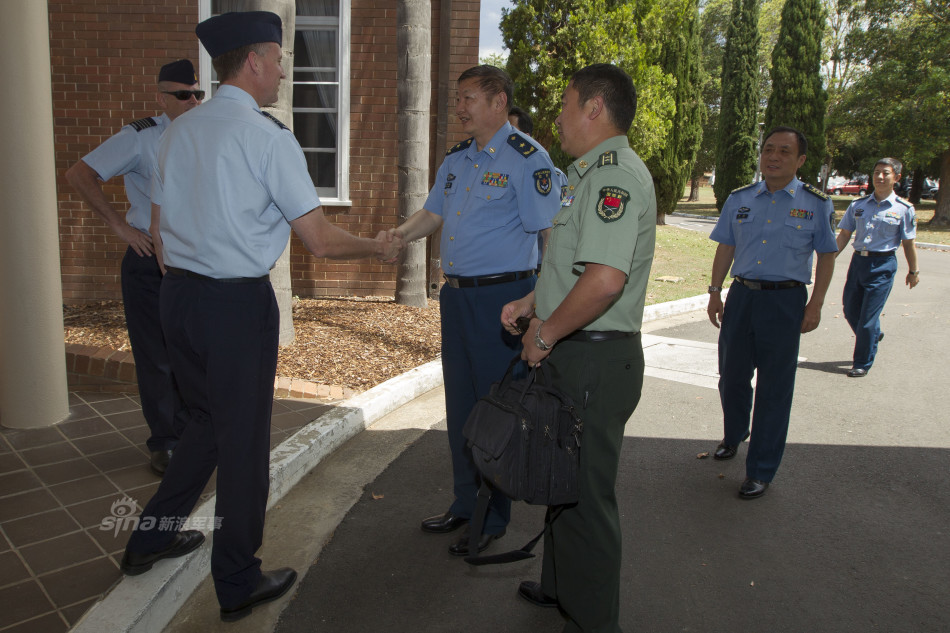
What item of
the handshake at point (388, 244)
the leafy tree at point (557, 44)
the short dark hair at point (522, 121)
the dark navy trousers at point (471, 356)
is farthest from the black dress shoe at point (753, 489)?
the leafy tree at point (557, 44)

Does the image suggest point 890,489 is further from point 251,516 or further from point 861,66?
point 861,66

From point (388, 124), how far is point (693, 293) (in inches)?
225

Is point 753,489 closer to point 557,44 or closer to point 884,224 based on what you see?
point 884,224

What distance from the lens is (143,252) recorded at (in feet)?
13.8

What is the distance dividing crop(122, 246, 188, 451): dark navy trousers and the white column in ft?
2.45

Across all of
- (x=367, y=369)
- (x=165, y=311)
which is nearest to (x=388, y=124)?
(x=367, y=369)

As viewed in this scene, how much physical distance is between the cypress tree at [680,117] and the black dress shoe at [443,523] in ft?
72.3

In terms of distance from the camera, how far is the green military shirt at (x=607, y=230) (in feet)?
8.35

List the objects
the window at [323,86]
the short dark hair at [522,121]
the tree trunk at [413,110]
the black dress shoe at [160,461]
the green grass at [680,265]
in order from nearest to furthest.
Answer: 1. the black dress shoe at [160,461]
2. the short dark hair at [522,121]
3. the tree trunk at [413,110]
4. the window at [323,86]
5. the green grass at [680,265]

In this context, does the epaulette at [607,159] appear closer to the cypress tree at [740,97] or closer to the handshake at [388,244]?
the handshake at [388,244]

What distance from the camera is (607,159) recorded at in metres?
2.65

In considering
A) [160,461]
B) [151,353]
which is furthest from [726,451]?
[151,353]

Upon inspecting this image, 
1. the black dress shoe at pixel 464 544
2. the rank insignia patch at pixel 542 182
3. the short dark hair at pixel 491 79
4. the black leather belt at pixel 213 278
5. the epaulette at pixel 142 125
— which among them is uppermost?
the short dark hair at pixel 491 79

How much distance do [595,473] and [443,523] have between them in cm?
138
